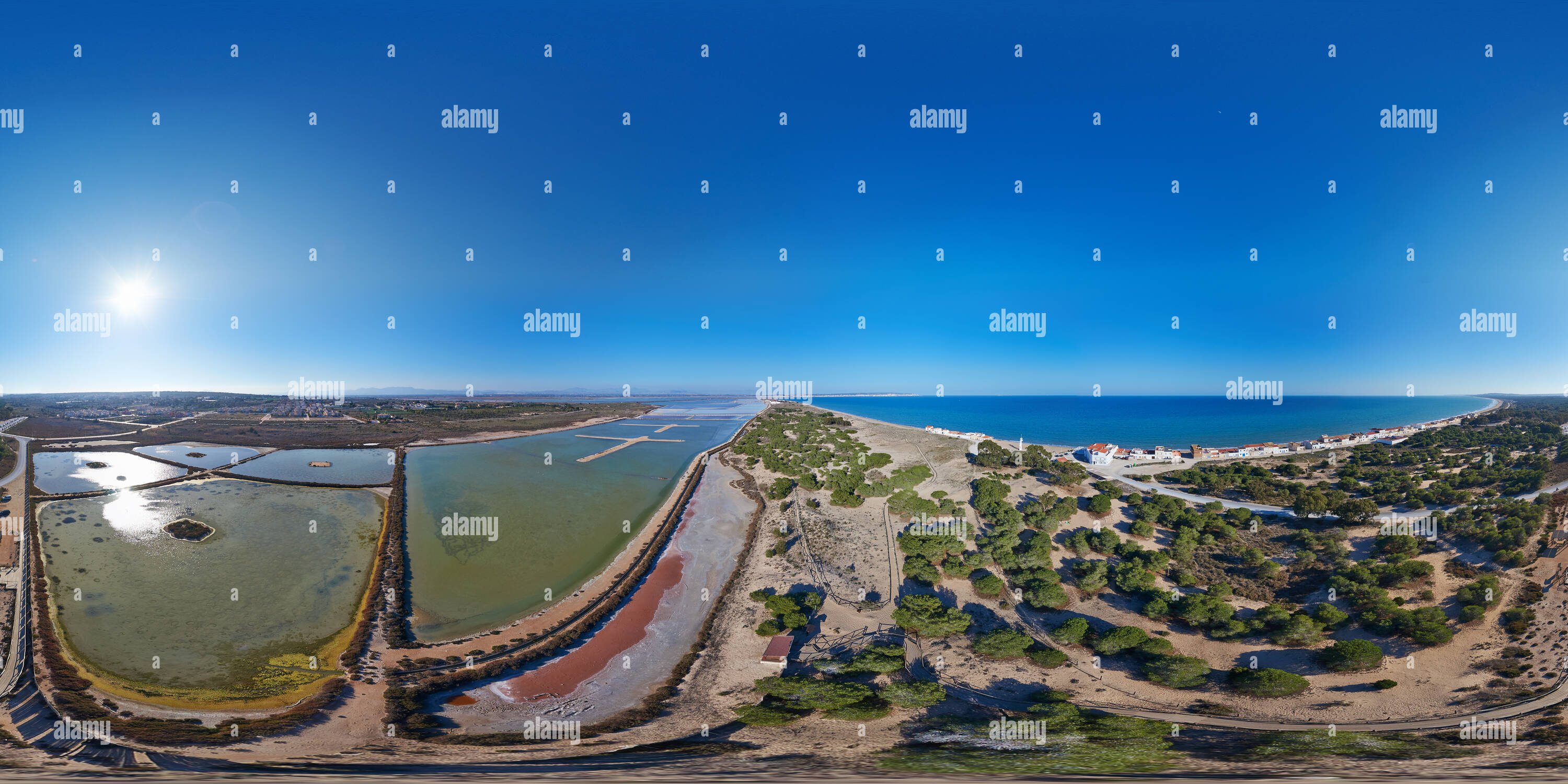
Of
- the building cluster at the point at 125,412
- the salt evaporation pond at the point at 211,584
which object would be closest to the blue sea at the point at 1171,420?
the salt evaporation pond at the point at 211,584

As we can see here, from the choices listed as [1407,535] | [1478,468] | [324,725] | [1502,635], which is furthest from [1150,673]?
[1478,468]

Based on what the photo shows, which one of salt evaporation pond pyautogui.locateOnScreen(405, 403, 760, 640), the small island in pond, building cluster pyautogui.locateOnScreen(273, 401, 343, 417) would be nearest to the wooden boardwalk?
salt evaporation pond pyautogui.locateOnScreen(405, 403, 760, 640)

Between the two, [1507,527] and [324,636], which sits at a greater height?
[1507,527]

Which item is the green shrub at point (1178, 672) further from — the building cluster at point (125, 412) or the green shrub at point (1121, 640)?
the building cluster at point (125, 412)

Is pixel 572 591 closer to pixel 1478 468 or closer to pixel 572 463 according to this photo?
pixel 572 463

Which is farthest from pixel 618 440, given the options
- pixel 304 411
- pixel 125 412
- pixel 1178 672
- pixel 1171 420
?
pixel 1171 420

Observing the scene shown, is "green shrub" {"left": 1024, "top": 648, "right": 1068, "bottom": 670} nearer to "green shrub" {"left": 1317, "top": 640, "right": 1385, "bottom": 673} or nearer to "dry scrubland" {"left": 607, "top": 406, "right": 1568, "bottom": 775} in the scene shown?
"dry scrubland" {"left": 607, "top": 406, "right": 1568, "bottom": 775}
